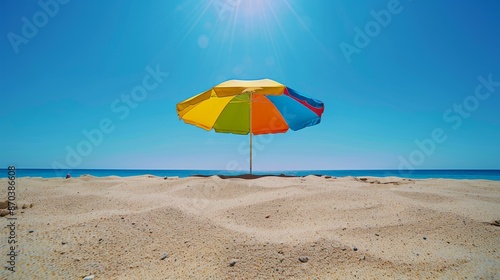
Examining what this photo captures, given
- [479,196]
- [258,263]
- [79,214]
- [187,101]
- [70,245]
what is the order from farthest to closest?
[187,101] < [479,196] < [79,214] < [70,245] < [258,263]

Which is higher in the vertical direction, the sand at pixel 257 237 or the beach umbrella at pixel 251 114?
the beach umbrella at pixel 251 114

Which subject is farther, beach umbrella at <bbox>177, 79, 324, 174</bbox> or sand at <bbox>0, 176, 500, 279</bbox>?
beach umbrella at <bbox>177, 79, 324, 174</bbox>

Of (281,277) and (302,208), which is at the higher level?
(302,208)

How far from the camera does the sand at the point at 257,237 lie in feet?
3.70

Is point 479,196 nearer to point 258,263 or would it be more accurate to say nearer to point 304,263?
point 304,263

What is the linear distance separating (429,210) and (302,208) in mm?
1054

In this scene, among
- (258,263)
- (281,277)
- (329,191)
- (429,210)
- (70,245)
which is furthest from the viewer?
(329,191)

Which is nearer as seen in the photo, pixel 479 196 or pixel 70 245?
pixel 70 245

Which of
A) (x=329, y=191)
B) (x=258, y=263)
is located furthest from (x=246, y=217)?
(x=329, y=191)

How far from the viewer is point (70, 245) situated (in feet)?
4.29

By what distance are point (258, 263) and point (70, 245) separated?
1.07 metres

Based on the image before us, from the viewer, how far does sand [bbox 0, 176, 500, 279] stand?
1.13m

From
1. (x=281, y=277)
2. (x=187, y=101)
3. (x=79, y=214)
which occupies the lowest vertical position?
(x=281, y=277)

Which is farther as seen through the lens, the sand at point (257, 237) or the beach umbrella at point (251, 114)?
the beach umbrella at point (251, 114)
